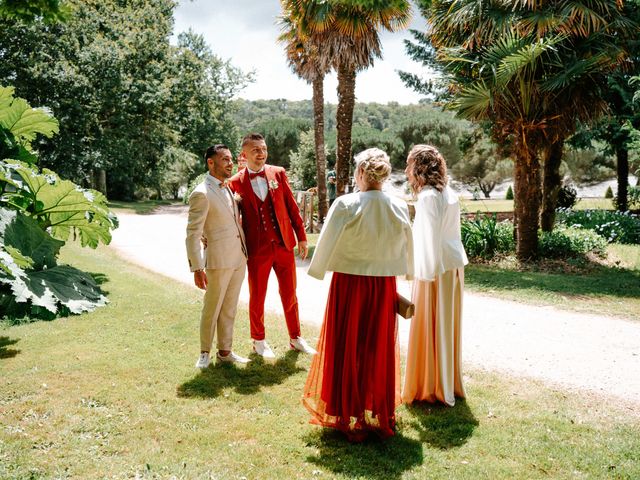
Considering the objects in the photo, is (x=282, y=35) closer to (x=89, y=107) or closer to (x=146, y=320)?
(x=146, y=320)

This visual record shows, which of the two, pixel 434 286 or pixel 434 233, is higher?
pixel 434 233

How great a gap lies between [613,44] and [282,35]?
936cm

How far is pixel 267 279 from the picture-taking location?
5.46m

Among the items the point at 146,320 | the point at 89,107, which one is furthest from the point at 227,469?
the point at 89,107

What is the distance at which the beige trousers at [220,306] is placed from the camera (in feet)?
16.5

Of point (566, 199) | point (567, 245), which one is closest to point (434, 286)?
point (567, 245)

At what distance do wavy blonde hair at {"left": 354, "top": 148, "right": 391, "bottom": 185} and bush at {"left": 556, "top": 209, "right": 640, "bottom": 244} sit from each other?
11259 mm

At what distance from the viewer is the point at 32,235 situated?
267 inches

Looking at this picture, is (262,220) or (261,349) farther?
(261,349)

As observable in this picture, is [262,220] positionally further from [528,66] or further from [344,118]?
[344,118]

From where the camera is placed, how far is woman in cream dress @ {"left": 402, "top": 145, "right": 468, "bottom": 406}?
13.1 ft

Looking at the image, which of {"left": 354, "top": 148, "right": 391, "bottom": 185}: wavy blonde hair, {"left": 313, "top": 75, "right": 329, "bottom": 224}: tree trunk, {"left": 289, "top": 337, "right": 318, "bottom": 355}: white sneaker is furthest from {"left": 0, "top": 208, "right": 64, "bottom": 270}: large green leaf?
{"left": 313, "top": 75, "right": 329, "bottom": 224}: tree trunk

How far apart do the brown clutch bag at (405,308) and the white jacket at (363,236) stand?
8.4 inches

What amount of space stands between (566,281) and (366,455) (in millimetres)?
7088
